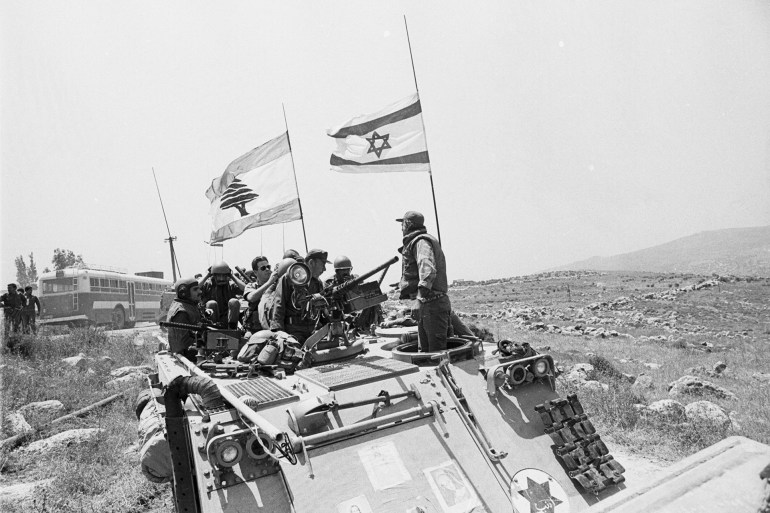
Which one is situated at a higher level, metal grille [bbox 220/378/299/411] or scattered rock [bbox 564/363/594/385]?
metal grille [bbox 220/378/299/411]

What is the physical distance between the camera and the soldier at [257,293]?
839 centimetres

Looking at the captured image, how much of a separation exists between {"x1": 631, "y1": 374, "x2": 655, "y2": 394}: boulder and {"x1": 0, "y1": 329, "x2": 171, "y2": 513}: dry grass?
29.1 feet

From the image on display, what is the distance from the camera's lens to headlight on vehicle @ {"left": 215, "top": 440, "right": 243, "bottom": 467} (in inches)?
138

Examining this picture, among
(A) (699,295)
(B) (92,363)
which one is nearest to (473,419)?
(B) (92,363)

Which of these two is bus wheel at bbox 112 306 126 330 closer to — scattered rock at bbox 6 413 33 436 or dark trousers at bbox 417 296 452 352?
scattered rock at bbox 6 413 33 436

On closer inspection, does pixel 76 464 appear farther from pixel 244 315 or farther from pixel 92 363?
pixel 92 363

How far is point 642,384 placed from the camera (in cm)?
1062

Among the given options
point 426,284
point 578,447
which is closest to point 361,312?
point 426,284

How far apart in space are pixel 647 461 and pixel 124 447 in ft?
25.6

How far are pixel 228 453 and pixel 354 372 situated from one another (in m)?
1.59

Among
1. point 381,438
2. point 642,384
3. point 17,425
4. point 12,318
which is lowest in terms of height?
point 642,384

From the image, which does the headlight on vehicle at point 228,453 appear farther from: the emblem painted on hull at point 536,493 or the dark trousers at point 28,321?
the dark trousers at point 28,321

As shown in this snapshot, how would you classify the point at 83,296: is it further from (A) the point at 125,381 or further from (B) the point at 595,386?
(B) the point at 595,386

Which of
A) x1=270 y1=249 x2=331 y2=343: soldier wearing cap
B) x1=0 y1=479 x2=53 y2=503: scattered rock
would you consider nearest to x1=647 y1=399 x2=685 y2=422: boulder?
x1=270 y1=249 x2=331 y2=343: soldier wearing cap
